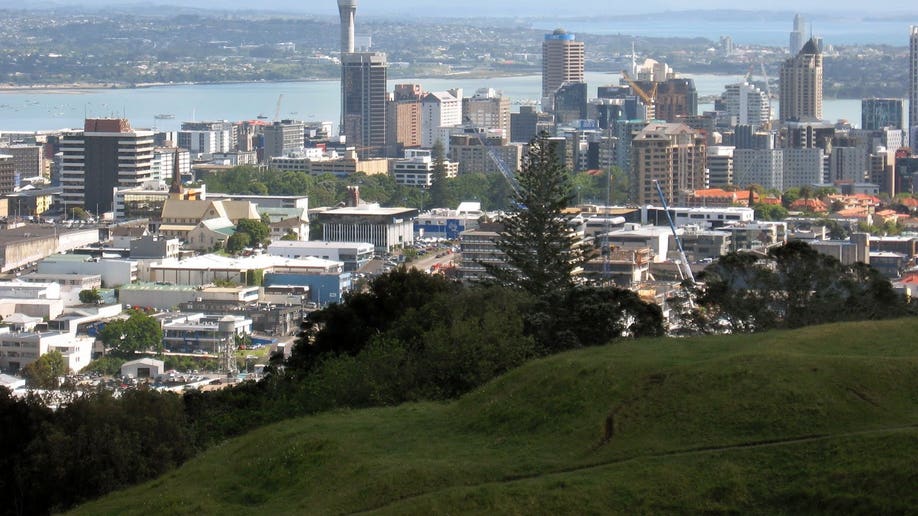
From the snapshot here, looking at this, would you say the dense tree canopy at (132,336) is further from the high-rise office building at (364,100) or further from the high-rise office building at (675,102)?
the high-rise office building at (675,102)

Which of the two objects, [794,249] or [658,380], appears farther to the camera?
[794,249]

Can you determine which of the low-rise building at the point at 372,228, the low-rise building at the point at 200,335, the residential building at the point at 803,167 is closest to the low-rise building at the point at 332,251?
the low-rise building at the point at 372,228

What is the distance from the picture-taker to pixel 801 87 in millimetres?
67625

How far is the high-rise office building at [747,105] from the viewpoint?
70.2 meters

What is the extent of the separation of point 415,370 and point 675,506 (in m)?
3.89

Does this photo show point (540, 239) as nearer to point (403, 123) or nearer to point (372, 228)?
point (372, 228)

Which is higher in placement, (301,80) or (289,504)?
(301,80)

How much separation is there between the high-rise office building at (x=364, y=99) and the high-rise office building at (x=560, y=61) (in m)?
14.7

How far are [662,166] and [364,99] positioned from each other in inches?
950

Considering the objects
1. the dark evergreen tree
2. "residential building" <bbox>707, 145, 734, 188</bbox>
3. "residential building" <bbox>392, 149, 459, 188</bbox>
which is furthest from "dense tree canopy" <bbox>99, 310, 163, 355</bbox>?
"residential building" <bbox>707, 145, 734, 188</bbox>

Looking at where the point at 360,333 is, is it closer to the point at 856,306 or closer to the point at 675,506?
the point at 856,306

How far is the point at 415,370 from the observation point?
1064cm

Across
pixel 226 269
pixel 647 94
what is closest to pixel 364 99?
pixel 647 94

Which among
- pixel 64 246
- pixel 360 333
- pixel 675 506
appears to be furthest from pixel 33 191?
pixel 675 506
